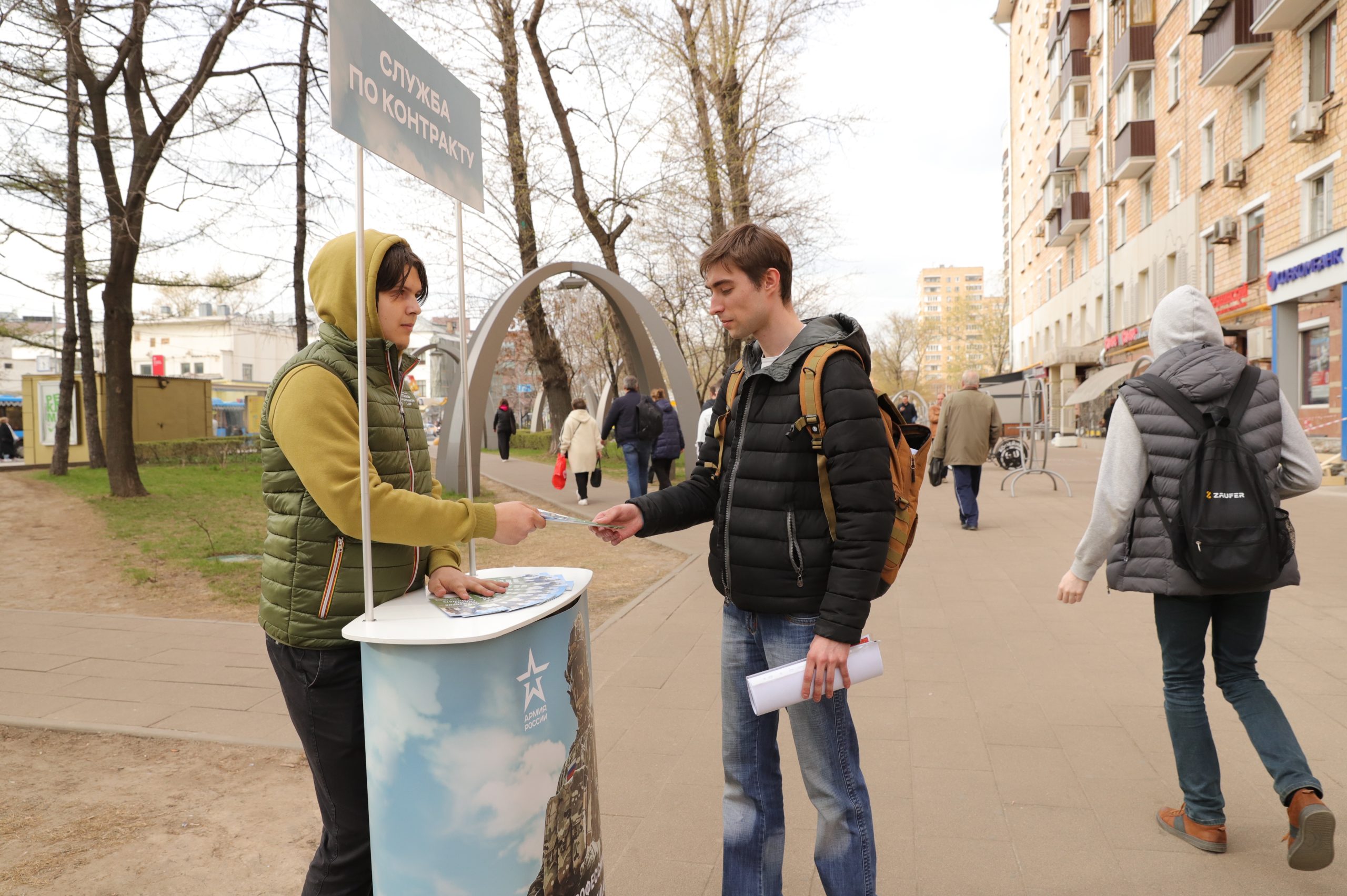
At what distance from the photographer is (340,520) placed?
211 cm

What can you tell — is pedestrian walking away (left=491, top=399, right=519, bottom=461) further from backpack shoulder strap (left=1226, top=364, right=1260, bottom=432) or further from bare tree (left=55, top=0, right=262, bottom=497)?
backpack shoulder strap (left=1226, top=364, right=1260, bottom=432)

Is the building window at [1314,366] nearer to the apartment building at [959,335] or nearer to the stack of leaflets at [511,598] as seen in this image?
the stack of leaflets at [511,598]

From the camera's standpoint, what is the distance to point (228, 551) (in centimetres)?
992

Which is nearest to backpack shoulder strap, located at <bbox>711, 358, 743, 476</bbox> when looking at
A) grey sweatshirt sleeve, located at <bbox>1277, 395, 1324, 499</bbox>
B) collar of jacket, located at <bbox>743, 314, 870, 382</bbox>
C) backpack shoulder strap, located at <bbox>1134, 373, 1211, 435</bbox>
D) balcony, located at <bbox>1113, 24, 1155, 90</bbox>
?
collar of jacket, located at <bbox>743, 314, 870, 382</bbox>

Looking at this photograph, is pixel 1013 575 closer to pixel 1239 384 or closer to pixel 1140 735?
pixel 1140 735

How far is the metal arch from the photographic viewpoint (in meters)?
14.2

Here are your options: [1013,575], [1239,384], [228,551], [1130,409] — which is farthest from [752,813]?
[228,551]

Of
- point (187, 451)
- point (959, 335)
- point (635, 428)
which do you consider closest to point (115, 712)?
point (635, 428)

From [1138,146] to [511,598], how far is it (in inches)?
1219

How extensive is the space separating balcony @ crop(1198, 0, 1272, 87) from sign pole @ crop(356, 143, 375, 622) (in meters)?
22.2

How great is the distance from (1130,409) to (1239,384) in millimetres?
325

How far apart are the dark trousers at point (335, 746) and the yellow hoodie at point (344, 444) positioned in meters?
0.33

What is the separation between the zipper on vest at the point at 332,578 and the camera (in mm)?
2193

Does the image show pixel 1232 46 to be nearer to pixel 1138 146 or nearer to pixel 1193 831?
pixel 1138 146
